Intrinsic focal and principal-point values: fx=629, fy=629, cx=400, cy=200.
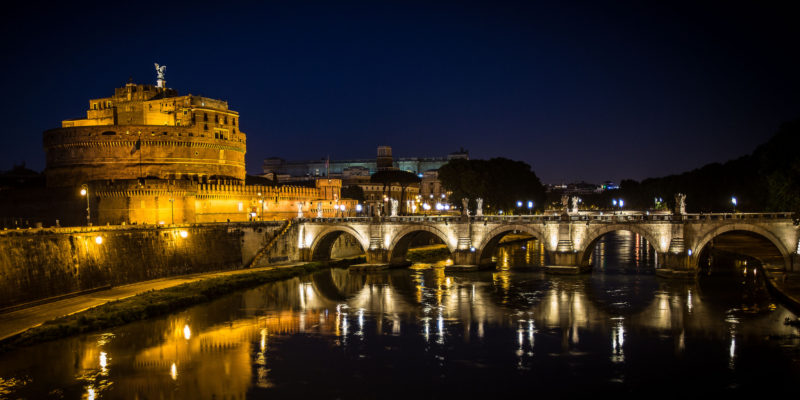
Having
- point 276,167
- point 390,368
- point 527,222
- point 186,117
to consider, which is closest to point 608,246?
point 527,222

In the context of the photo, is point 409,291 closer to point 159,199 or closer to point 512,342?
point 512,342

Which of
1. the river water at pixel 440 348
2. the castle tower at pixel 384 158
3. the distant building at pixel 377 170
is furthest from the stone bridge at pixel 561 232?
the castle tower at pixel 384 158

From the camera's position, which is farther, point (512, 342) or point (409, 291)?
Result: point (409, 291)

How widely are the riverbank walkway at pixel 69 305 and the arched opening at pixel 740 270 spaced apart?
36322mm

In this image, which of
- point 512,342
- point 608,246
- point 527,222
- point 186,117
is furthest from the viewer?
point 608,246

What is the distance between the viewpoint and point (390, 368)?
2697cm

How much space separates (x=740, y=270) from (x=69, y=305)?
163 feet

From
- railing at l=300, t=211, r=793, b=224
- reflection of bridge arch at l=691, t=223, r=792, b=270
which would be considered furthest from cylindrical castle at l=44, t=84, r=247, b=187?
reflection of bridge arch at l=691, t=223, r=792, b=270

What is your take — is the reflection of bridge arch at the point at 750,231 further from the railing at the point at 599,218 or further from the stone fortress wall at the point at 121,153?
the stone fortress wall at the point at 121,153

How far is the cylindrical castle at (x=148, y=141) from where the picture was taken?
6312cm

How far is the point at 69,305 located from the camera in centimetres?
3444

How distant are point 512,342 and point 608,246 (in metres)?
56.7

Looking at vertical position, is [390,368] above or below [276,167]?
below

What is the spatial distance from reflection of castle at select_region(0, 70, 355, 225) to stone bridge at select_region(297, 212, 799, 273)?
399 inches
